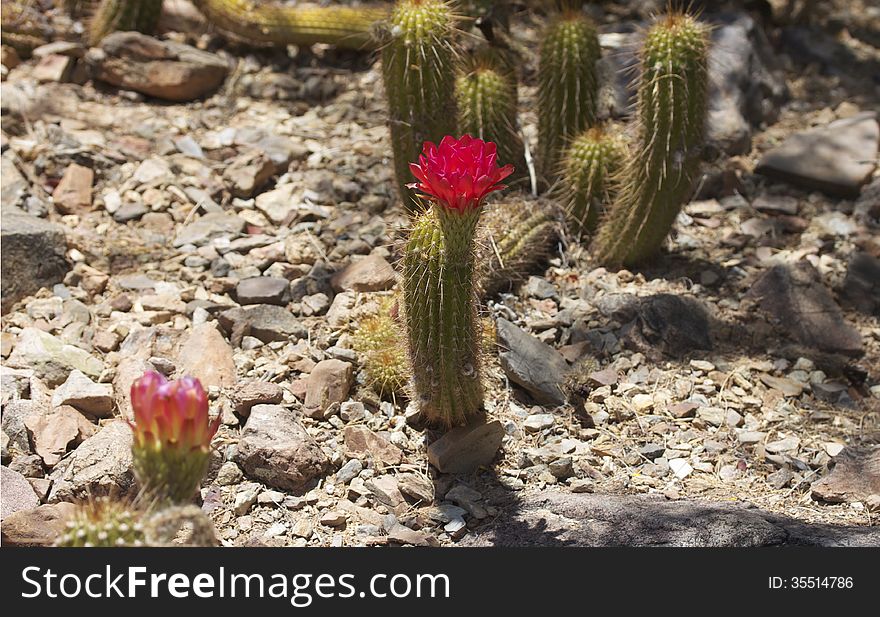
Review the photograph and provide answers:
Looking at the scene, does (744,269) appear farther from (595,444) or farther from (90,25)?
(90,25)

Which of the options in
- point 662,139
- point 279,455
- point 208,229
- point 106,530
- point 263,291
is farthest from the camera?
point 208,229

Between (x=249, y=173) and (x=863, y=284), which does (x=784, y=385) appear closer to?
(x=863, y=284)

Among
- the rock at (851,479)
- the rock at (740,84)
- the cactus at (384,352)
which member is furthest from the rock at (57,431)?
the rock at (740,84)

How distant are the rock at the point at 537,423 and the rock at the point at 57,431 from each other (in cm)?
149

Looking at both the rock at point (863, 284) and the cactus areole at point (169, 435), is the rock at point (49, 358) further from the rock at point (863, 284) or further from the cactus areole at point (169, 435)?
the rock at point (863, 284)

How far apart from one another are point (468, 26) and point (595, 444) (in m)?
2.34

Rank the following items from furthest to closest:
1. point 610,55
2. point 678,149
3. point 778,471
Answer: point 610,55 < point 678,149 < point 778,471

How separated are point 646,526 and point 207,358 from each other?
5.60 ft

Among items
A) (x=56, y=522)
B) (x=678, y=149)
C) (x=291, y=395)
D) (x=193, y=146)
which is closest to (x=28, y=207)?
(x=193, y=146)

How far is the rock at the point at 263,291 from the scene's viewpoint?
13.4 feet

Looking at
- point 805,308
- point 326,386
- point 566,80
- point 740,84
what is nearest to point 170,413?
point 326,386

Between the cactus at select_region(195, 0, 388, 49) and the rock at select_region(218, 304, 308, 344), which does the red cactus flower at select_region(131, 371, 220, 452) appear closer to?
the rock at select_region(218, 304, 308, 344)

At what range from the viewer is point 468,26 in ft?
16.1

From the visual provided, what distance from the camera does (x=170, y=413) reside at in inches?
81.8
